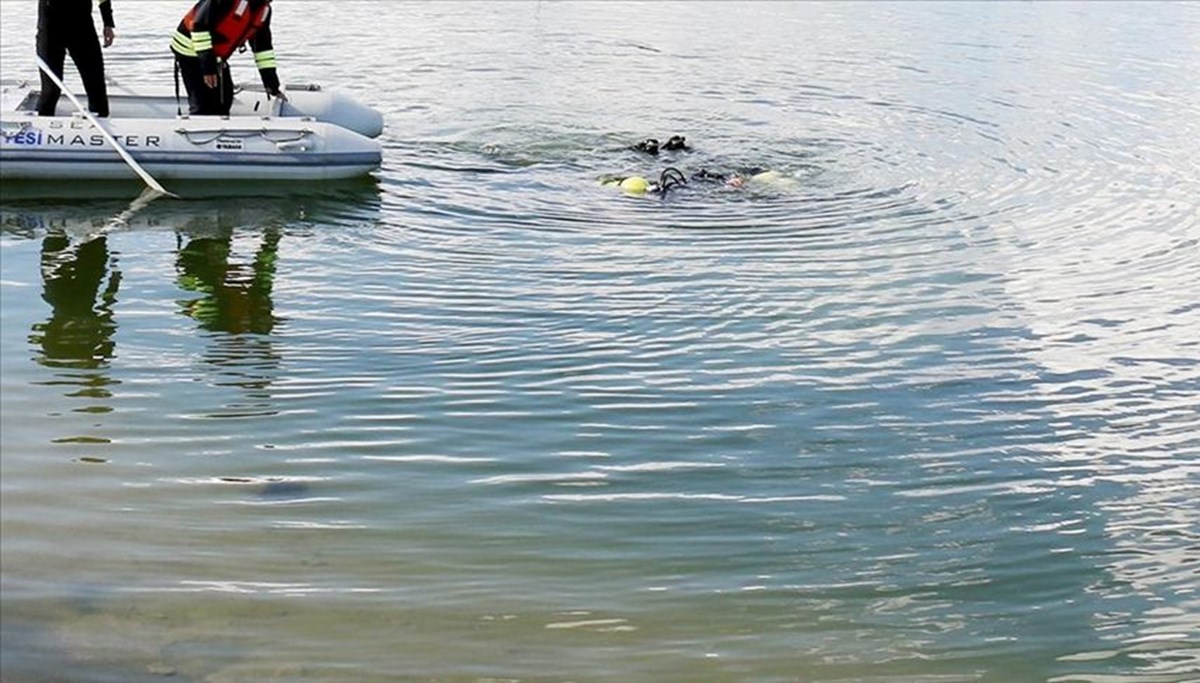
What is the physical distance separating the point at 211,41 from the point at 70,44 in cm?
105

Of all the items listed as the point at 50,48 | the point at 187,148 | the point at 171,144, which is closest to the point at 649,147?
the point at 187,148

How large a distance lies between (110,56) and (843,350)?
12.1 m

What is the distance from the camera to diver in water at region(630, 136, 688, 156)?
13.7 meters

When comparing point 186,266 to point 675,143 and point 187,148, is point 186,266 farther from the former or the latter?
point 675,143

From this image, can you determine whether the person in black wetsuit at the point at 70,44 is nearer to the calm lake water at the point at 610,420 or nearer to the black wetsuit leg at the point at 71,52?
the black wetsuit leg at the point at 71,52

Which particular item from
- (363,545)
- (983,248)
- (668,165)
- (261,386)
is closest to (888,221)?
(983,248)

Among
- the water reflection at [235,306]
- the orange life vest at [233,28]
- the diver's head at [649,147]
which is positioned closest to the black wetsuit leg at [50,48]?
the orange life vest at [233,28]

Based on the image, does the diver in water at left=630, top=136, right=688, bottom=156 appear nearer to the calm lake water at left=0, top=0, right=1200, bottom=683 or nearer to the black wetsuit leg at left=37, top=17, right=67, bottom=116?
the calm lake water at left=0, top=0, right=1200, bottom=683

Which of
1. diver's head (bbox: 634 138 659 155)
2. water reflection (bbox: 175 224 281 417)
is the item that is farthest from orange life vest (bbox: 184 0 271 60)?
diver's head (bbox: 634 138 659 155)

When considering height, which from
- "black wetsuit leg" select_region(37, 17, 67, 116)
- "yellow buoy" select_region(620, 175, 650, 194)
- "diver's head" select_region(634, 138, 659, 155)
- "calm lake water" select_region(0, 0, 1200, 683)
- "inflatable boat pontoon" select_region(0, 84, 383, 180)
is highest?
"black wetsuit leg" select_region(37, 17, 67, 116)

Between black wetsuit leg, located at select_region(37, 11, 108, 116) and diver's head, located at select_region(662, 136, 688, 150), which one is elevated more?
black wetsuit leg, located at select_region(37, 11, 108, 116)

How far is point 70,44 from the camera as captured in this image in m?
11.1

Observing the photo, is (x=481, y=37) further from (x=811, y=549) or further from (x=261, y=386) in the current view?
(x=811, y=549)

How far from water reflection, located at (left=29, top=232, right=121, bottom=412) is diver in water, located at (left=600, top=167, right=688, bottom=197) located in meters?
4.11
